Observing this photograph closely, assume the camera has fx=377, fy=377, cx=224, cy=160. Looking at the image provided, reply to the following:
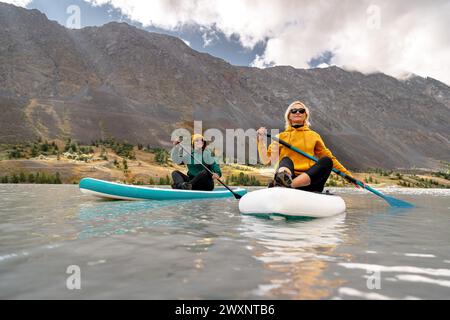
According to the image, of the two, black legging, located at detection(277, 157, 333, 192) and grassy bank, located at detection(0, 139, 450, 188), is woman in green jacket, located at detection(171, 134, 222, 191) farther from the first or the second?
grassy bank, located at detection(0, 139, 450, 188)

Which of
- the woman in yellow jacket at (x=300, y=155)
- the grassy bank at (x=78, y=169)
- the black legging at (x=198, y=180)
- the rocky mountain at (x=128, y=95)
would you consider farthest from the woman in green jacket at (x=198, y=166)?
the rocky mountain at (x=128, y=95)

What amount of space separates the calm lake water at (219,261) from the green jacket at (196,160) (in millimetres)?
6418

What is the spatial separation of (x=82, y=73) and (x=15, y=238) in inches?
5813

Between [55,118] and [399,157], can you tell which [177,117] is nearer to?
[55,118]

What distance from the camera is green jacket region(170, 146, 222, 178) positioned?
12.1 metres

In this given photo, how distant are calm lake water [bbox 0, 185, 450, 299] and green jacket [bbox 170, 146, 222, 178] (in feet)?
21.1

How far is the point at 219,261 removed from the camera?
336cm

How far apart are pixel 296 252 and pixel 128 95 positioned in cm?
14450

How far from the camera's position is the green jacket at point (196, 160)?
1215 centimetres

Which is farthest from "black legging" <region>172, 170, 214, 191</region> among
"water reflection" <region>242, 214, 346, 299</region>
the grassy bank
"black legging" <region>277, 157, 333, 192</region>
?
the grassy bank

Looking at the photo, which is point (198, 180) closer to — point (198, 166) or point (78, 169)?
point (198, 166)

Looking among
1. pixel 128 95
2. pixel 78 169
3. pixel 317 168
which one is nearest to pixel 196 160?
pixel 317 168

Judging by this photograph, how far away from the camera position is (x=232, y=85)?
18562 centimetres

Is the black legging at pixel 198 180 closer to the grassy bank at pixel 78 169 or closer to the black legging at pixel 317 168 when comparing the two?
the black legging at pixel 317 168
